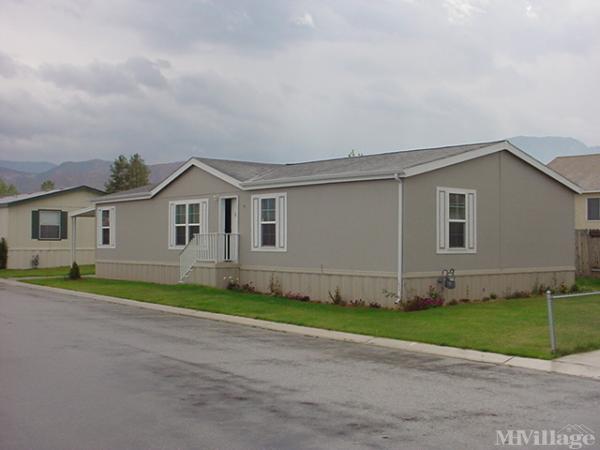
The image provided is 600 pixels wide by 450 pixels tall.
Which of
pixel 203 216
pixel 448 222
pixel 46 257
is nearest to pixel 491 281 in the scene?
pixel 448 222

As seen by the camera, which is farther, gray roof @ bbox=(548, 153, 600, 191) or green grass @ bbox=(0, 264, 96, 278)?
gray roof @ bbox=(548, 153, 600, 191)

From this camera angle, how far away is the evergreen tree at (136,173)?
68.9 m

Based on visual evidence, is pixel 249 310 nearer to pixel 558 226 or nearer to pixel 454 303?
pixel 454 303

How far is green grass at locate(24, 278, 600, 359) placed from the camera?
12.5 metres

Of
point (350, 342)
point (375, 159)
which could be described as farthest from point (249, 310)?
point (375, 159)

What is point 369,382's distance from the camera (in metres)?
9.45

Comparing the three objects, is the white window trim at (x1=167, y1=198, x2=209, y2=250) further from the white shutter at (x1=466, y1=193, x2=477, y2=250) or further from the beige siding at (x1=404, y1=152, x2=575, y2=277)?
the white shutter at (x1=466, y1=193, x2=477, y2=250)

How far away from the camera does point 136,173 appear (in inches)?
2729

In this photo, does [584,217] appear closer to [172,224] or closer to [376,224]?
[172,224]

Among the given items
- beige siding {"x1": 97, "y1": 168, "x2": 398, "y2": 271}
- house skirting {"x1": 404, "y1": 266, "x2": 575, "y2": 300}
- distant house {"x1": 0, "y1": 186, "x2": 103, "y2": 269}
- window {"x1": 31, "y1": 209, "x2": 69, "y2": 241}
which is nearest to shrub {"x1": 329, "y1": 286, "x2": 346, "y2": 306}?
beige siding {"x1": 97, "y1": 168, "x2": 398, "y2": 271}

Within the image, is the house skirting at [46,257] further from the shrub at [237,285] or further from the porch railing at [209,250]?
the shrub at [237,285]

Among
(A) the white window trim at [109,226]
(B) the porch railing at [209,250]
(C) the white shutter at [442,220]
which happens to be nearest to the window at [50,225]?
(A) the white window trim at [109,226]

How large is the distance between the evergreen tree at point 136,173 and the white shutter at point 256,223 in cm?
4819

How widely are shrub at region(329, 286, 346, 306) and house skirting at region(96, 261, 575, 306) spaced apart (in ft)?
0.33
